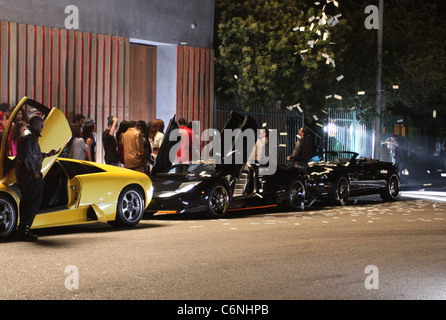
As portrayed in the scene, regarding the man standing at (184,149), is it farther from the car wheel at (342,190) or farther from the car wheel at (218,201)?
the car wheel at (342,190)

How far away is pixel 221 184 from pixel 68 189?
12.5 ft

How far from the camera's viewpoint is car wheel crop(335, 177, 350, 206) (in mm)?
17688

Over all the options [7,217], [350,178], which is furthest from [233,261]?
[350,178]

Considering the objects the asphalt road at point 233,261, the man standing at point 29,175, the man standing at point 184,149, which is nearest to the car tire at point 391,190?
the asphalt road at point 233,261

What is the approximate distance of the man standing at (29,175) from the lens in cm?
1050

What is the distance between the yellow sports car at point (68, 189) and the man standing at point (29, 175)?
0.15 metres

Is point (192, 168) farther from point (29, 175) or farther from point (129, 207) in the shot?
point (29, 175)

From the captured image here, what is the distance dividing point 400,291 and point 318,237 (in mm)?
4150

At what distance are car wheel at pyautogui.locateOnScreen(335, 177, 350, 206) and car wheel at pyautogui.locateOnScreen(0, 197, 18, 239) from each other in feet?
29.7

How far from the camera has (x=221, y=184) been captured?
47.5 ft

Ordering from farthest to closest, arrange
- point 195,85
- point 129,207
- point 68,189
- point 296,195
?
point 195,85 → point 296,195 → point 129,207 → point 68,189

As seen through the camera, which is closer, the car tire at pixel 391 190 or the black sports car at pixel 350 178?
the black sports car at pixel 350 178

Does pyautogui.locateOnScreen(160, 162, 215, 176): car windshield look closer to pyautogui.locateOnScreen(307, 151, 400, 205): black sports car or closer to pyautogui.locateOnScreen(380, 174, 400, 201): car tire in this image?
pyautogui.locateOnScreen(307, 151, 400, 205): black sports car
